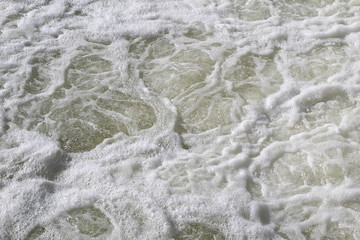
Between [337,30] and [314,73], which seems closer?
[314,73]

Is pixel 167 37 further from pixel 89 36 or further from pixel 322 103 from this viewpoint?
pixel 322 103

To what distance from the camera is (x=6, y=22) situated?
4.27 meters

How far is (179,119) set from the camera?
11.1 ft

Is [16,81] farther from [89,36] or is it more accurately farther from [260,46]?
[260,46]

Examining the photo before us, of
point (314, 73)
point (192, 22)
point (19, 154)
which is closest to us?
point (19, 154)

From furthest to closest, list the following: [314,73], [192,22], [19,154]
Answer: [192,22] → [314,73] → [19,154]

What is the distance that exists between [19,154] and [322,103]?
207 centimetres

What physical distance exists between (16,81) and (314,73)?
2244 millimetres

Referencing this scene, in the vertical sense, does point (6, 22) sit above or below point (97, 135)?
above

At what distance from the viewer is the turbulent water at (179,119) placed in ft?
9.06

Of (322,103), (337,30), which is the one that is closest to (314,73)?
(322,103)

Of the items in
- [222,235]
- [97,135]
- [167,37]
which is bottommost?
[222,235]

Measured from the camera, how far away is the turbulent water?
9.06 feet

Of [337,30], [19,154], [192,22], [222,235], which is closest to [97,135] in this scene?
[19,154]
